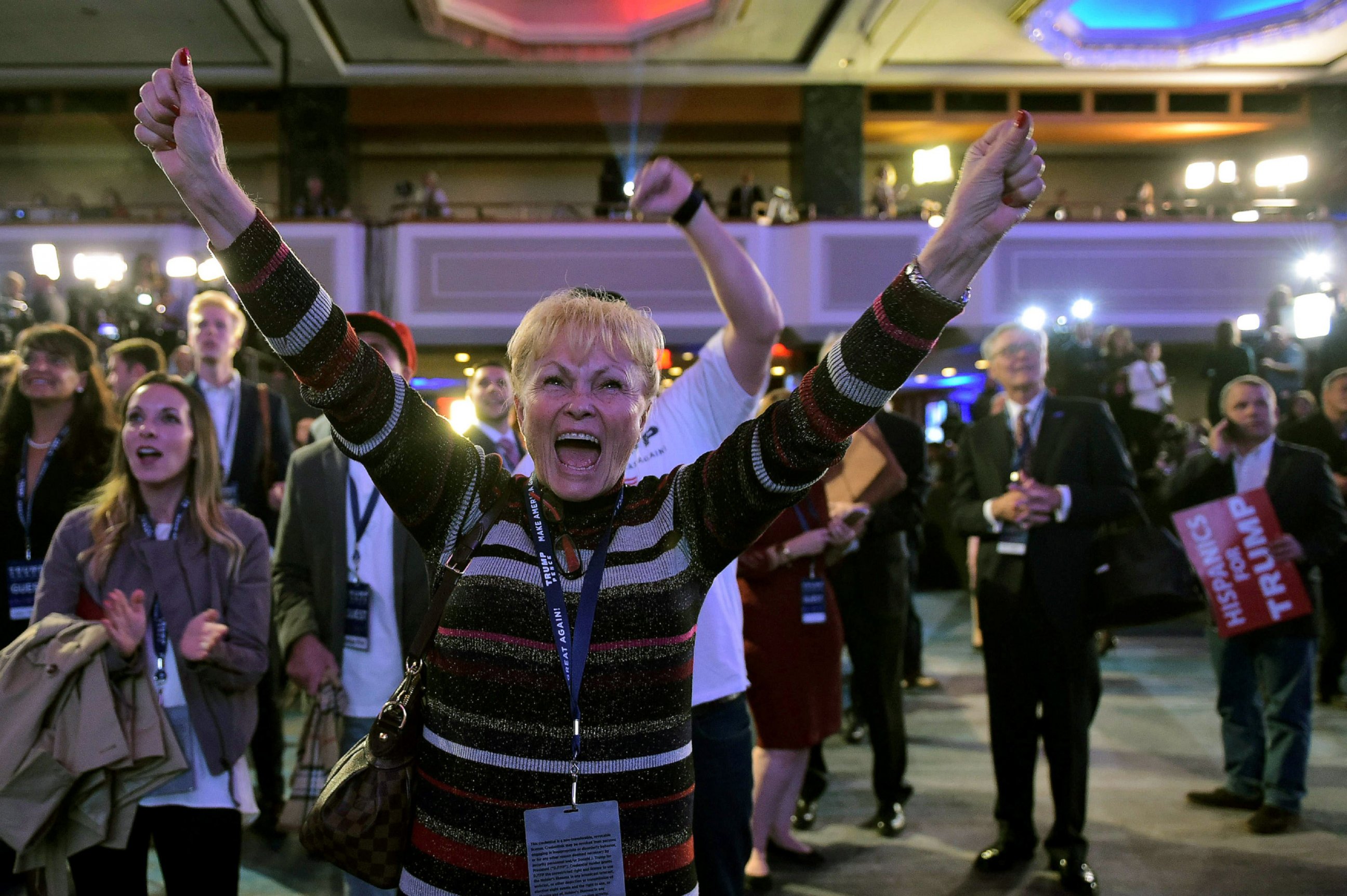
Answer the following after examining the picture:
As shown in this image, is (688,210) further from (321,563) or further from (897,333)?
(321,563)

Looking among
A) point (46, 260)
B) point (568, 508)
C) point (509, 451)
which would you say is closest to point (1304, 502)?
point (509, 451)

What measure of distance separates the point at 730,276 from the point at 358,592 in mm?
1172

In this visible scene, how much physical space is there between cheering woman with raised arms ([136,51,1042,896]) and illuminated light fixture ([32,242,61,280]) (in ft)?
32.3

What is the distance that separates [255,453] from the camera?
3.62 metres

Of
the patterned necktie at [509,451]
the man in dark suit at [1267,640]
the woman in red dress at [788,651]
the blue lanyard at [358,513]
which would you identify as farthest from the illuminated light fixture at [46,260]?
the man in dark suit at [1267,640]

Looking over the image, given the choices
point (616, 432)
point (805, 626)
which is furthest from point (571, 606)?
point (805, 626)

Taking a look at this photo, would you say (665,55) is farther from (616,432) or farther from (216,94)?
(616,432)

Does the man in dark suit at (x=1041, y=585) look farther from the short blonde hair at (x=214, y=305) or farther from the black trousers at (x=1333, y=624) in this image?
the black trousers at (x=1333, y=624)

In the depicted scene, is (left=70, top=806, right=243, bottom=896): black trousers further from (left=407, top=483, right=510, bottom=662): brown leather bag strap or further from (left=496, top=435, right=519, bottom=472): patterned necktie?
(left=496, top=435, right=519, bottom=472): patterned necktie

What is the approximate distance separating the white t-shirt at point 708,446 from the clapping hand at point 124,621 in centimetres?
88

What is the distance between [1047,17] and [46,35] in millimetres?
11565

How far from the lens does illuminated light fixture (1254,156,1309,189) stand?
42.2 ft

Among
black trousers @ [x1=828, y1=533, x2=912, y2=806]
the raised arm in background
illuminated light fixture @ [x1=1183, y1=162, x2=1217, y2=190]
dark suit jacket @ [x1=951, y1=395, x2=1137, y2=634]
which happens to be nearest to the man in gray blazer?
the raised arm in background

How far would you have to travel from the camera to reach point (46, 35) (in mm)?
11297
